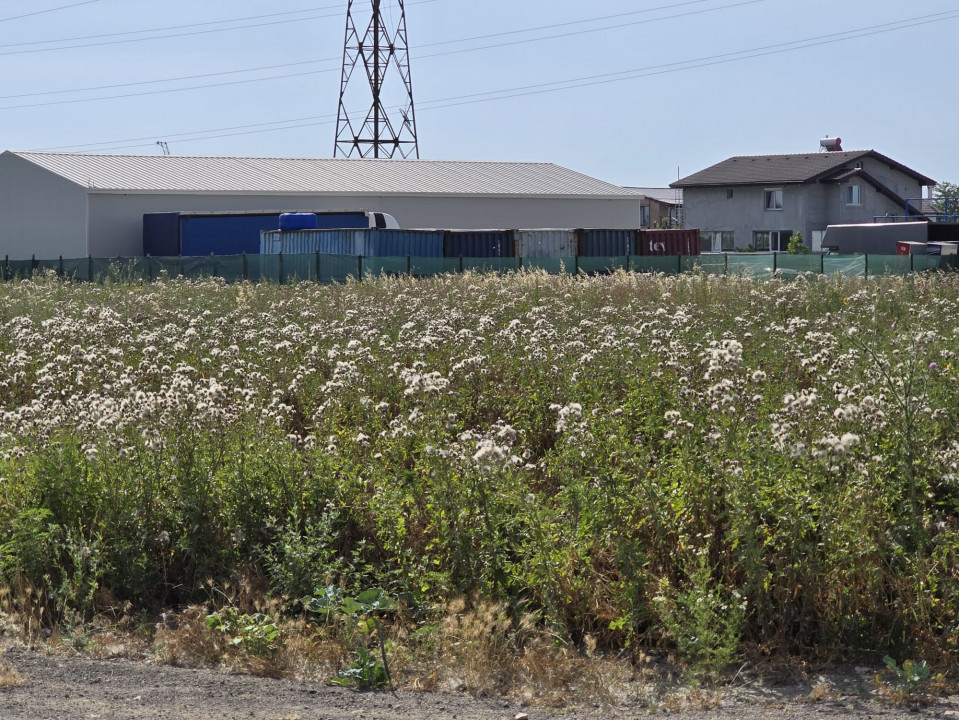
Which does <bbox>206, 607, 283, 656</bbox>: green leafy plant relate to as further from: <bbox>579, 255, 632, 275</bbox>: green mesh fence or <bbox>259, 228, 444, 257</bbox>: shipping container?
<bbox>259, 228, 444, 257</bbox>: shipping container

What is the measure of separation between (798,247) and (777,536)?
52856 mm

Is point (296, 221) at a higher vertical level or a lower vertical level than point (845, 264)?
higher

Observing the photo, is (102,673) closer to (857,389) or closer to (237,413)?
(237,413)

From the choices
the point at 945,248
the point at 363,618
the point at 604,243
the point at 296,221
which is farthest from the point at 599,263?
the point at 363,618

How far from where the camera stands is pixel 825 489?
5.82 metres

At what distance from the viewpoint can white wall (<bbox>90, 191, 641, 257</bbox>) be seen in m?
45.3

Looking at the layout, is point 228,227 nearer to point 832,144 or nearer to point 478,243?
point 478,243

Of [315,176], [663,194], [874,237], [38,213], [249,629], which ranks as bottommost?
[249,629]

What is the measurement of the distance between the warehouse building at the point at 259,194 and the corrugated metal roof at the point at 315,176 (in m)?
0.06

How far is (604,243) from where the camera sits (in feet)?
129

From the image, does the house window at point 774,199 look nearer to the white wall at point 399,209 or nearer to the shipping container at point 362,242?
the white wall at point 399,209

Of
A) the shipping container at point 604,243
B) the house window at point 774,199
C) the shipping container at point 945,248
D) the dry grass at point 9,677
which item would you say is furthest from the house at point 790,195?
the dry grass at point 9,677

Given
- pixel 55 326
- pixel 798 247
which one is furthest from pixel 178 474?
pixel 798 247

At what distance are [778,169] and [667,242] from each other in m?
27.5
